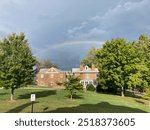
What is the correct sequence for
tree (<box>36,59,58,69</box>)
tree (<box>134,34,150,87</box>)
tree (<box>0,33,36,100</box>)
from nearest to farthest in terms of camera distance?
1. tree (<box>0,33,36,100</box>)
2. tree (<box>134,34,150,87</box>)
3. tree (<box>36,59,58,69</box>)

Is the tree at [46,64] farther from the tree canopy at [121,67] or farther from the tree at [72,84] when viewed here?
the tree at [72,84]

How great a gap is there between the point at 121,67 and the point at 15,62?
28230 mm

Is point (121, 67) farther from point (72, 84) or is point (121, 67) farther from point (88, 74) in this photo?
point (72, 84)

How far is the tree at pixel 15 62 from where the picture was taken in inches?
1329

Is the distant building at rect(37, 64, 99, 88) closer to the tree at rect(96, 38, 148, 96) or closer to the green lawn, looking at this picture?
the tree at rect(96, 38, 148, 96)

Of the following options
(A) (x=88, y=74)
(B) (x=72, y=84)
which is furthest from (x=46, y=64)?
(B) (x=72, y=84)

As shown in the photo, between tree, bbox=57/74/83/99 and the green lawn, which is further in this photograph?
tree, bbox=57/74/83/99

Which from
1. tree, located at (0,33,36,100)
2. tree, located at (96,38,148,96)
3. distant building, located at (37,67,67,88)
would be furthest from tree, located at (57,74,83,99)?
distant building, located at (37,67,67,88)

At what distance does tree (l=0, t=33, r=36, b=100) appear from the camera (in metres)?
33.8

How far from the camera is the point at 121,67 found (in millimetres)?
57562

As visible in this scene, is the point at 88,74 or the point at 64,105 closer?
the point at 64,105

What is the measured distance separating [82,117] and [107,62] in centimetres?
5429

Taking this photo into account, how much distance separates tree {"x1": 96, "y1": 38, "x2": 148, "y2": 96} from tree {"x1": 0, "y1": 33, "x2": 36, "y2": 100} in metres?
24.4

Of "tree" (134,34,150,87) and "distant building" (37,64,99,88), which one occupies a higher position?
"tree" (134,34,150,87)
